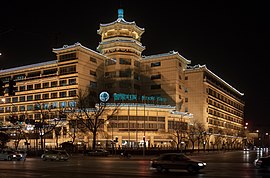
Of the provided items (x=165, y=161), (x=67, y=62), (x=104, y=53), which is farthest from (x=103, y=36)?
(x=165, y=161)

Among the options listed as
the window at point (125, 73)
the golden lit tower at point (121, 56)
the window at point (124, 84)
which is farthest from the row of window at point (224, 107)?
the window at point (125, 73)

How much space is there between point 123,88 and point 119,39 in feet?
53.7

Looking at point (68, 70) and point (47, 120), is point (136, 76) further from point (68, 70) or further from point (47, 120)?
point (47, 120)

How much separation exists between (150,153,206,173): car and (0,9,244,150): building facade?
64.1m

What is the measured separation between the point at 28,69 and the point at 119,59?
1297 inches

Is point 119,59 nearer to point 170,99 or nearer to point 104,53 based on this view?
point 104,53

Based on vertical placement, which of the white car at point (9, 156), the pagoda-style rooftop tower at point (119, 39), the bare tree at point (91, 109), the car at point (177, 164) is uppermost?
the pagoda-style rooftop tower at point (119, 39)

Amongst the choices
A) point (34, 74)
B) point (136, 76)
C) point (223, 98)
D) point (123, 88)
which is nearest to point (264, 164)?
point (123, 88)

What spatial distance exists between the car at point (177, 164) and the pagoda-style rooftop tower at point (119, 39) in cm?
8931

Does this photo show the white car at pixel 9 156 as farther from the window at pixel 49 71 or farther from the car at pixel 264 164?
the window at pixel 49 71

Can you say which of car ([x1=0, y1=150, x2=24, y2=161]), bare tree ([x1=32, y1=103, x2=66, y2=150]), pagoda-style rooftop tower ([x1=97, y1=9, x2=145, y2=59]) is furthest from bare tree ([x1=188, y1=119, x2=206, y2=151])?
car ([x1=0, y1=150, x2=24, y2=161])

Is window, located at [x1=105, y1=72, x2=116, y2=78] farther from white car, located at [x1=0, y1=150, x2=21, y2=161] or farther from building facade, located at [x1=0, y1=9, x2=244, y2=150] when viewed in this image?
white car, located at [x1=0, y1=150, x2=21, y2=161]

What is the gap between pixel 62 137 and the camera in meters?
103

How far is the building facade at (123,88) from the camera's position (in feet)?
315
